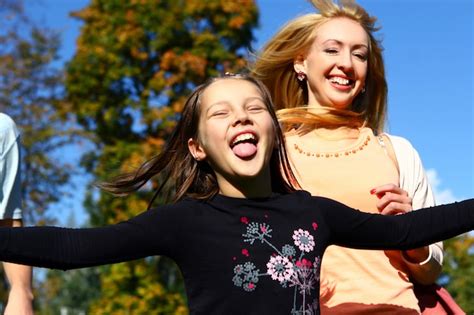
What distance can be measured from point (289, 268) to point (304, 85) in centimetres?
162

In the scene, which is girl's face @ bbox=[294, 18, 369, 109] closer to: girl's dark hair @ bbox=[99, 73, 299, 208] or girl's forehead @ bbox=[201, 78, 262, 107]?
girl's dark hair @ bbox=[99, 73, 299, 208]

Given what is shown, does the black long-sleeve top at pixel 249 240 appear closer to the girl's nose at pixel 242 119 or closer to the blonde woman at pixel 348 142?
the girl's nose at pixel 242 119

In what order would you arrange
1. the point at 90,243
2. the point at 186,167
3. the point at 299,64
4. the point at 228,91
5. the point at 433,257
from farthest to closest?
the point at 299,64 < the point at 433,257 < the point at 186,167 < the point at 228,91 < the point at 90,243

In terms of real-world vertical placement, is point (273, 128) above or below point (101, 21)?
below

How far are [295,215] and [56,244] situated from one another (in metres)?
0.76

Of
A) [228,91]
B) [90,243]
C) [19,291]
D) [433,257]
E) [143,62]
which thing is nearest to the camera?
[90,243]

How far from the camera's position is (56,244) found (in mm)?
2451

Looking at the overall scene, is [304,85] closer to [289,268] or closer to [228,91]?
[228,91]

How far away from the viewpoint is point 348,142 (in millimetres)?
3824

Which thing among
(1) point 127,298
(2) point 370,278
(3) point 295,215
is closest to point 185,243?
(3) point 295,215

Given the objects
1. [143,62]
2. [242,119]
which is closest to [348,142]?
[242,119]

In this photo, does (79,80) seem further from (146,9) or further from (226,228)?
(226,228)

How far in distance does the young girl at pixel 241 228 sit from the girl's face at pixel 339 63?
0.85 metres

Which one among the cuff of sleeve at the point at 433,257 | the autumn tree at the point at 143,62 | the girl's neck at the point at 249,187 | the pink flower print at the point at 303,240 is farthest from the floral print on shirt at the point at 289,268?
the autumn tree at the point at 143,62
